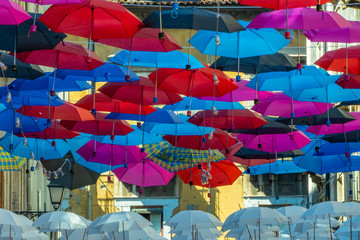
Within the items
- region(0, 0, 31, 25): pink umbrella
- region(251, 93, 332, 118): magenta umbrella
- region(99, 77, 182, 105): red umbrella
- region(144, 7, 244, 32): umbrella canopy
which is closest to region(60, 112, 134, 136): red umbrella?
region(99, 77, 182, 105): red umbrella

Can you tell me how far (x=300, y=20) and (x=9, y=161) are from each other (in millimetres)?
11012

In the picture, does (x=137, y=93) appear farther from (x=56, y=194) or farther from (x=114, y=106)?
(x=56, y=194)

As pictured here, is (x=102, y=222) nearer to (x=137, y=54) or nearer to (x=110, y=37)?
(x=137, y=54)

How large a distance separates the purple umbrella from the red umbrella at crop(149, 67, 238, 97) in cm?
567

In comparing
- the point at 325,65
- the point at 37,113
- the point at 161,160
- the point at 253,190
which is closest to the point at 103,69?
the point at 37,113

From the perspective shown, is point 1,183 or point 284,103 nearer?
point 284,103

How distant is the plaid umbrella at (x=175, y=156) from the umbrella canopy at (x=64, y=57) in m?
7.23

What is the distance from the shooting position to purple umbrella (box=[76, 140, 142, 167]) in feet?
78.4

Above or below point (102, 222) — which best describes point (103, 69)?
above

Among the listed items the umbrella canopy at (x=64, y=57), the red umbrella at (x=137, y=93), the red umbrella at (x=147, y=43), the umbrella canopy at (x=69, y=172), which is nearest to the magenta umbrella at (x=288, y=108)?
the red umbrella at (x=137, y=93)

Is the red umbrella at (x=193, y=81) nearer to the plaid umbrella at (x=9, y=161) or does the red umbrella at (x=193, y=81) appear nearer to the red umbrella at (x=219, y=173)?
the plaid umbrella at (x=9, y=161)

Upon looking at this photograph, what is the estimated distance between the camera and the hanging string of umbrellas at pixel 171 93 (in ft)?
48.2

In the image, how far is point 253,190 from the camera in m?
34.6

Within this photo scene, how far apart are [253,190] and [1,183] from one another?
11.2 m
